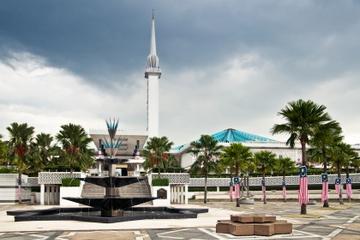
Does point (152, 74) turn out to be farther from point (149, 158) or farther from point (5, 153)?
point (5, 153)

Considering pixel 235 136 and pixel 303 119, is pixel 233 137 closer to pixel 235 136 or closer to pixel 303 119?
pixel 235 136

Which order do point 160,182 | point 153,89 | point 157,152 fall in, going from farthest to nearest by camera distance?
point 153,89 → point 157,152 → point 160,182

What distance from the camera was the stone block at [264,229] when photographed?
21.0 m

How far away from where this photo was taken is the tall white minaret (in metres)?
141

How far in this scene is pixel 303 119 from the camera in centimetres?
3678

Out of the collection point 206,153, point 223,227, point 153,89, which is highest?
point 153,89

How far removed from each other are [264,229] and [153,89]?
12428 cm

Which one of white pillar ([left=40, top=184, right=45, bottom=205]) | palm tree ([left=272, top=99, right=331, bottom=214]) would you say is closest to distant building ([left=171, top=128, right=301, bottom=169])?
white pillar ([left=40, top=184, right=45, bottom=205])

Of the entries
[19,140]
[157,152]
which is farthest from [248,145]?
[19,140]

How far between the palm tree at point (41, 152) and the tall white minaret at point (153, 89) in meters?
66.7

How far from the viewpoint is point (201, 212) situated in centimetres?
3812

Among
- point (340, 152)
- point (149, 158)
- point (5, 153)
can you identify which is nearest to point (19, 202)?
point (5, 153)

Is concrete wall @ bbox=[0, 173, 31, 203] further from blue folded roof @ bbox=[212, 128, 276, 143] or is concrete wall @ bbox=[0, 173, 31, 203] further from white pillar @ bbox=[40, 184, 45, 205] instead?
blue folded roof @ bbox=[212, 128, 276, 143]

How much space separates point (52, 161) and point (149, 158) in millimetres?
15675
